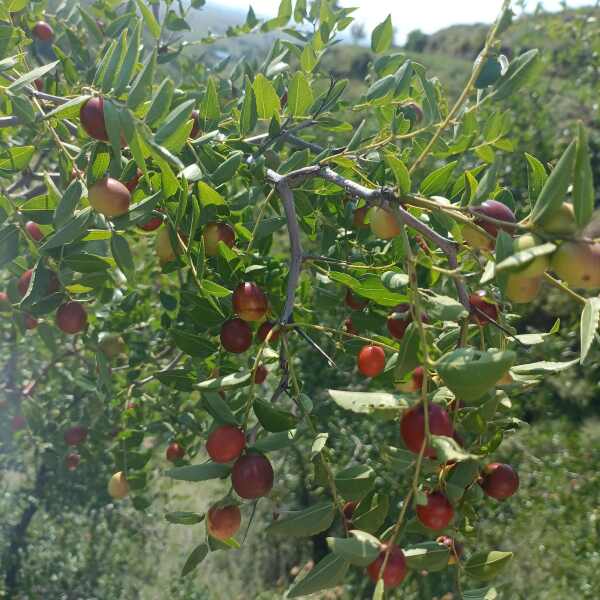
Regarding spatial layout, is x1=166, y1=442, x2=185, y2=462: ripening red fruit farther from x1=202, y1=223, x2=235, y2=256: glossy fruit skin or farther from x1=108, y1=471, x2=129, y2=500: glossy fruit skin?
x1=202, y1=223, x2=235, y2=256: glossy fruit skin

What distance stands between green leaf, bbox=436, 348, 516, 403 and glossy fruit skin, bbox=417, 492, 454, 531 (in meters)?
0.18

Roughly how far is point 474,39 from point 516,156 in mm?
14613

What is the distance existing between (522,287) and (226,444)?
423 millimetres

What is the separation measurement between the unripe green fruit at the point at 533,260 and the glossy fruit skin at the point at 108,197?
1.73 ft

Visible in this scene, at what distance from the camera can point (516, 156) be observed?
167 inches

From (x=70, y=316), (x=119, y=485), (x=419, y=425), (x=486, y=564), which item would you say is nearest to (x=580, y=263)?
(x=419, y=425)

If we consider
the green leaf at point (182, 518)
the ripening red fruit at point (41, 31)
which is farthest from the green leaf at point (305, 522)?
the ripening red fruit at point (41, 31)

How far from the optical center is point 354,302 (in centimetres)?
120

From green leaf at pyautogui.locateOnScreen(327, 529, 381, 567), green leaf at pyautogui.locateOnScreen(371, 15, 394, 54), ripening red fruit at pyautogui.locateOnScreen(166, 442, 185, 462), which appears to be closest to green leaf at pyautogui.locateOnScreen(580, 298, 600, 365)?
green leaf at pyautogui.locateOnScreen(327, 529, 381, 567)

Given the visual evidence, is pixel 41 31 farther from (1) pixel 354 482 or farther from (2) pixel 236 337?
(1) pixel 354 482

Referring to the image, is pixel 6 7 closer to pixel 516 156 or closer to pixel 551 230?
pixel 551 230

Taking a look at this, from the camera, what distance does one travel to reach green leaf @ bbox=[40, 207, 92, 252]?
88 cm

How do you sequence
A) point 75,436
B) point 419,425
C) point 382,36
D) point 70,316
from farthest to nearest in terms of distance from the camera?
point 75,436 → point 382,36 → point 70,316 → point 419,425

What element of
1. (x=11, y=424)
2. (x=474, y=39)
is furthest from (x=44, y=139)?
(x=474, y=39)
